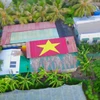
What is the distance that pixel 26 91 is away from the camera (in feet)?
65.7

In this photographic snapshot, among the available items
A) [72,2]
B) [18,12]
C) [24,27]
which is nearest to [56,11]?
[72,2]

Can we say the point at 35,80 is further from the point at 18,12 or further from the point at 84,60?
the point at 18,12

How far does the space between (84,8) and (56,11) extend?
12.2ft

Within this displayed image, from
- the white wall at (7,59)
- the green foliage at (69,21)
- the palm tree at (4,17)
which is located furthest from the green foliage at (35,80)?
the green foliage at (69,21)

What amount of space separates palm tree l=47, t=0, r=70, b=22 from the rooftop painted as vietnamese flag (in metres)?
3.85

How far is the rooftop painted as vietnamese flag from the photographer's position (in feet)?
75.5

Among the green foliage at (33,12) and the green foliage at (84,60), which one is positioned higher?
the green foliage at (33,12)

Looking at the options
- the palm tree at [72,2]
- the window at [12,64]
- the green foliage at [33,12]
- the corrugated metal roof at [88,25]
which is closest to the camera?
the window at [12,64]

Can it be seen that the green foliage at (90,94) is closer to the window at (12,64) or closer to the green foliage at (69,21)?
the window at (12,64)

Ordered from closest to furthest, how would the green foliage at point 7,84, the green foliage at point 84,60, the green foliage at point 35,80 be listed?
the green foliage at point 7,84, the green foliage at point 35,80, the green foliage at point 84,60

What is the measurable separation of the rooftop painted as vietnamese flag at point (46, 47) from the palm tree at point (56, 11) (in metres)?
3.85

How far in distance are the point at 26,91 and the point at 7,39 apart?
25.5ft

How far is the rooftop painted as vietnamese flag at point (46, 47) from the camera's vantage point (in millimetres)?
23016

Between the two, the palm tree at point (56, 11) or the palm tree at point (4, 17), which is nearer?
the palm tree at point (4, 17)
